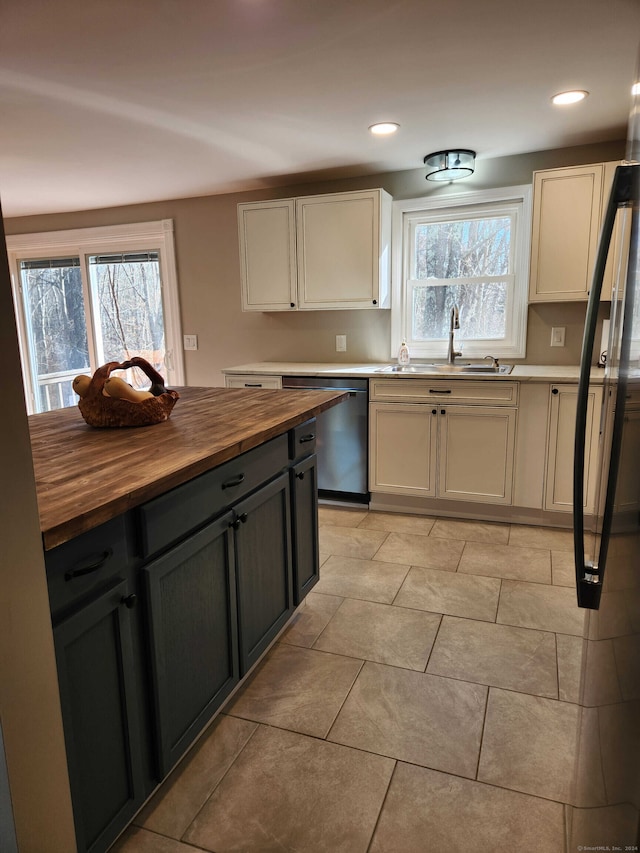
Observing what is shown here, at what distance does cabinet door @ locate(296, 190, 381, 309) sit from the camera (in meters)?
3.79

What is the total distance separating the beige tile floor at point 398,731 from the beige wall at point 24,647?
0.61 m

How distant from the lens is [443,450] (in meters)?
3.61

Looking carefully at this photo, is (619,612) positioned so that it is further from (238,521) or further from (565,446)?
(565,446)

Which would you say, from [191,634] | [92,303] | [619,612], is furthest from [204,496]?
[92,303]

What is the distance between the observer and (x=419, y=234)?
408 centimetres

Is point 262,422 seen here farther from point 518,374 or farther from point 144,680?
point 518,374

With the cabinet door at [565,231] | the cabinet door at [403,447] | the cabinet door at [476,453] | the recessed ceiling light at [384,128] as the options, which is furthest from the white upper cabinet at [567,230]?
the cabinet door at [403,447]

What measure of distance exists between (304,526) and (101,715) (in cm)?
124

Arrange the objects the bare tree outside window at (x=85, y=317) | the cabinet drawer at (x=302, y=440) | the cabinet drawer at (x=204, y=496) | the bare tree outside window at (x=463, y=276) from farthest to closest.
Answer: the bare tree outside window at (x=85, y=317) < the bare tree outside window at (x=463, y=276) < the cabinet drawer at (x=302, y=440) < the cabinet drawer at (x=204, y=496)

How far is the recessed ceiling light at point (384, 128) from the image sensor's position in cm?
303

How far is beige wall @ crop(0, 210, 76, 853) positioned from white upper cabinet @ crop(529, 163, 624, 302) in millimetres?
3248

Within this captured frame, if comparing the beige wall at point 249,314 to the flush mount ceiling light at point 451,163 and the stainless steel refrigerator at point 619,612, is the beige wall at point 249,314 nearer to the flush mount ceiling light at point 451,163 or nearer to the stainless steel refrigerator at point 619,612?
the flush mount ceiling light at point 451,163

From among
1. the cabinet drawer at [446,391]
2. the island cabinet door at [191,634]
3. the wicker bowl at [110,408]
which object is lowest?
the island cabinet door at [191,634]

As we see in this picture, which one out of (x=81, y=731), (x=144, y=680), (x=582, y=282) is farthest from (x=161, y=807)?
(x=582, y=282)
